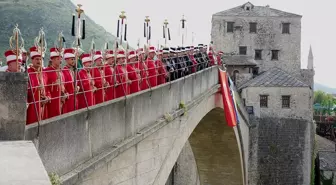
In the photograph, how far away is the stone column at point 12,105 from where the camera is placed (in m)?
5.07

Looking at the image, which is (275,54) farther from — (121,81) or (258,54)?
(121,81)

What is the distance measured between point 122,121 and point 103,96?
25.5 inches

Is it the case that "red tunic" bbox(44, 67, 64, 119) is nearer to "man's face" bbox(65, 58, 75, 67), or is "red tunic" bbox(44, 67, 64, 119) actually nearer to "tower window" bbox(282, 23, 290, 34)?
"man's face" bbox(65, 58, 75, 67)

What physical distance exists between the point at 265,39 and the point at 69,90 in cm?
3374

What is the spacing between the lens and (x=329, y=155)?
120 ft

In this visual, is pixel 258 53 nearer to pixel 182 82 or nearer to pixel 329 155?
pixel 329 155

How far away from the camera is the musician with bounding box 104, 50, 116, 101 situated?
8.59m

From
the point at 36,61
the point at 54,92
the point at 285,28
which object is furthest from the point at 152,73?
the point at 285,28

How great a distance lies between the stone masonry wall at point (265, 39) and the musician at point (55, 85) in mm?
33174

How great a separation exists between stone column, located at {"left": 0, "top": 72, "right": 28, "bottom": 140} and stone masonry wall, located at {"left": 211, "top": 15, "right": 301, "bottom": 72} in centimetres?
3554

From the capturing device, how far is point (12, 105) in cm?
511

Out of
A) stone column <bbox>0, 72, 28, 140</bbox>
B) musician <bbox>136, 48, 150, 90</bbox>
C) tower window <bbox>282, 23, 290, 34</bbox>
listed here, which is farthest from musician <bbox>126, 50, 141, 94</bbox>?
tower window <bbox>282, 23, 290, 34</bbox>

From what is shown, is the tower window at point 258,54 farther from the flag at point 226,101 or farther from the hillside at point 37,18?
the flag at point 226,101

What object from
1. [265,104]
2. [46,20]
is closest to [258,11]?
[265,104]
